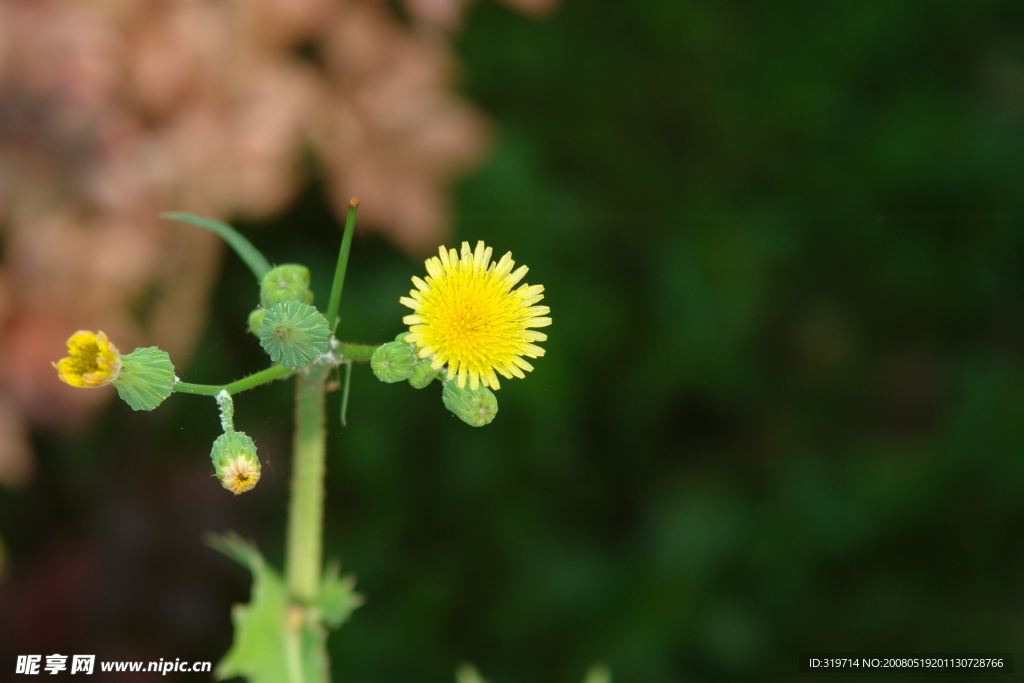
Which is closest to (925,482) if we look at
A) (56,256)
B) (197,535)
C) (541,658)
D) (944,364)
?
(944,364)

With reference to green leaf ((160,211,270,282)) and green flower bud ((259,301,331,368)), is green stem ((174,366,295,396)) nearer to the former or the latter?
green flower bud ((259,301,331,368))

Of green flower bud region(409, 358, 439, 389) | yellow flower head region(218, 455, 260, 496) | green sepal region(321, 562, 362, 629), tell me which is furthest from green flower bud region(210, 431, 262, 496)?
green sepal region(321, 562, 362, 629)

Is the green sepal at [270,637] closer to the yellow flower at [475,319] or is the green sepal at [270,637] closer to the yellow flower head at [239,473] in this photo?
the yellow flower head at [239,473]

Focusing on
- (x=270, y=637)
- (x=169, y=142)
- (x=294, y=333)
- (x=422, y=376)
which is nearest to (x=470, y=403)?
(x=422, y=376)

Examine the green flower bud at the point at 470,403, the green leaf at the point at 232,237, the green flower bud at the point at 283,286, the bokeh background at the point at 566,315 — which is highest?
the bokeh background at the point at 566,315

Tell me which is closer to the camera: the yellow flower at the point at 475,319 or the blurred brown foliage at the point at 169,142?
the yellow flower at the point at 475,319

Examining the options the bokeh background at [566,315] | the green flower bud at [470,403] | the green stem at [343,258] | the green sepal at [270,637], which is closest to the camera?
the green stem at [343,258]

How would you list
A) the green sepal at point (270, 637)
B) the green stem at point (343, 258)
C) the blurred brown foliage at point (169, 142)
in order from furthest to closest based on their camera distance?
the blurred brown foliage at point (169, 142) < the green sepal at point (270, 637) < the green stem at point (343, 258)

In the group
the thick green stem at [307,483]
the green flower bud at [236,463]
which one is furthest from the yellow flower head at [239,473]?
→ the thick green stem at [307,483]
